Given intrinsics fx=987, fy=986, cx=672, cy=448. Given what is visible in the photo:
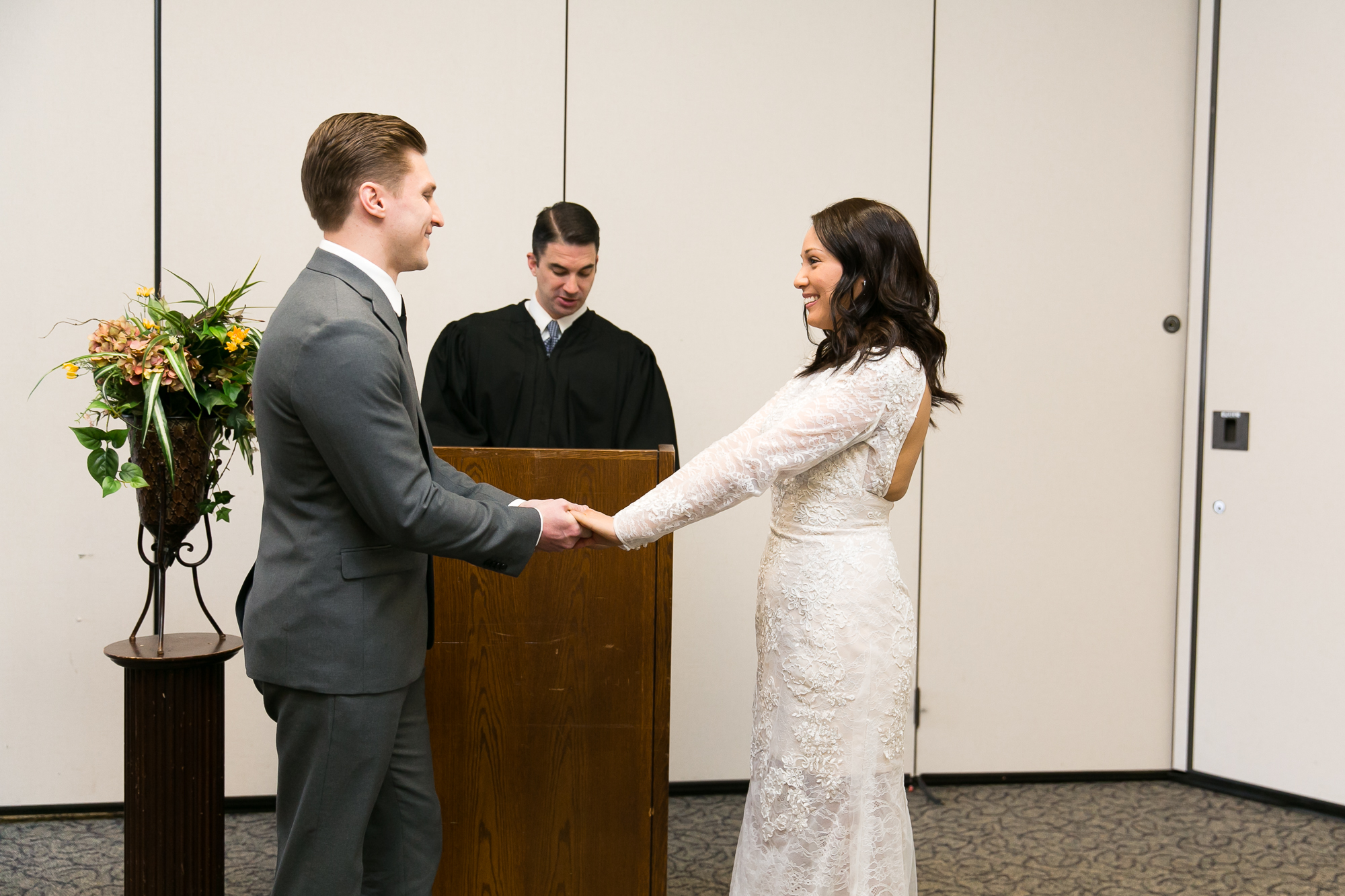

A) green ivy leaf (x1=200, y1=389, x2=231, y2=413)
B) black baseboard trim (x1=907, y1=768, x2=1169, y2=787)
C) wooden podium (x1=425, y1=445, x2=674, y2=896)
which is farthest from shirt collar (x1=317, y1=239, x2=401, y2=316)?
black baseboard trim (x1=907, y1=768, x2=1169, y2=787)

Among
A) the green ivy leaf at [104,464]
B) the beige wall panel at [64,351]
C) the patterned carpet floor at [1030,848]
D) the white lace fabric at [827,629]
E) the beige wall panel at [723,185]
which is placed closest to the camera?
the white lace fabric at [827,629]

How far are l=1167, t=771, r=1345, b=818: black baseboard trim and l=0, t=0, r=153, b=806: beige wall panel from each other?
363cm

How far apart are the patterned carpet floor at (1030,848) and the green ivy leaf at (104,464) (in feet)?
Answer: 3.98

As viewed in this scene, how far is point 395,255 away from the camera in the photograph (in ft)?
5.66

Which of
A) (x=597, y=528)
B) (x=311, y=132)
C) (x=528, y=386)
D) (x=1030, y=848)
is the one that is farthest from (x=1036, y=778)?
(x=311, y=132)

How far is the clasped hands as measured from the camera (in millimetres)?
1853

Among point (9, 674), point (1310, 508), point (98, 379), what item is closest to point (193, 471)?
point (98, 379)

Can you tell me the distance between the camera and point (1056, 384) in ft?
11.5

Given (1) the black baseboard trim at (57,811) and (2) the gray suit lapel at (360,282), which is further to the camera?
(1) the black baseboard trim at (57,811)

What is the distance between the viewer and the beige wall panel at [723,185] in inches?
129

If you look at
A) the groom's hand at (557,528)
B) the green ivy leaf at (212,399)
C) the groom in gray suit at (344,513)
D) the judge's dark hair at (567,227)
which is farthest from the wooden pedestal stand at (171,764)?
the judge's dark hair at (567,227)

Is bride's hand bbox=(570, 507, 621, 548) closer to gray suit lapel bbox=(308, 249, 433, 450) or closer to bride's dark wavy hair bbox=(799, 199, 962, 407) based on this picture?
gray suit lapel bbox=(308, 249, 433, 450)

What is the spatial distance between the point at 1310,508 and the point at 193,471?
3.33m

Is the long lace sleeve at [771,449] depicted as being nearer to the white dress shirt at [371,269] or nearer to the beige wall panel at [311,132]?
the white dress shirt at [371,269]
